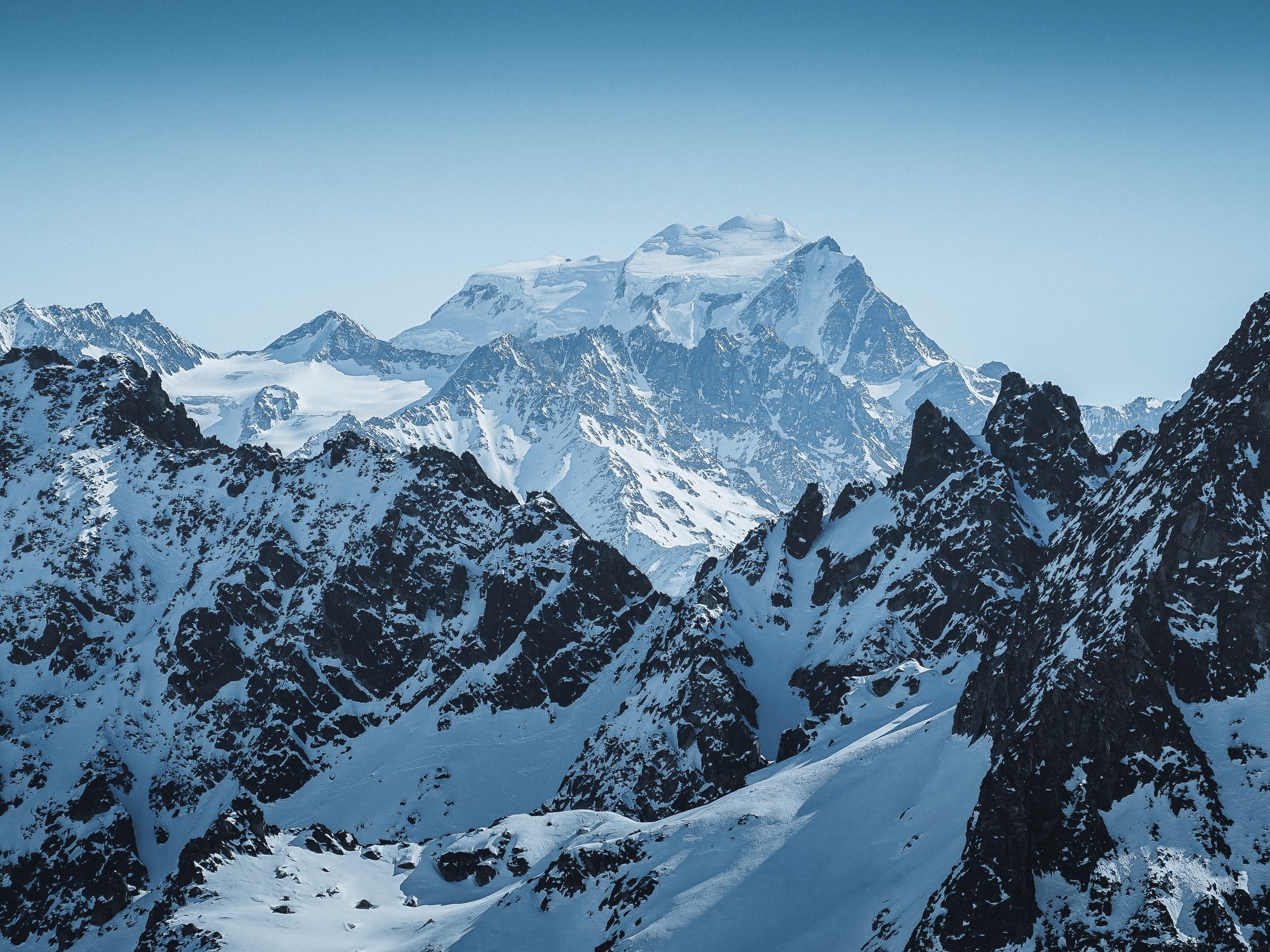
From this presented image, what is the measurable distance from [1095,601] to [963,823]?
29.7 metres

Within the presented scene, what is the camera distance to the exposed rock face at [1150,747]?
106 metres

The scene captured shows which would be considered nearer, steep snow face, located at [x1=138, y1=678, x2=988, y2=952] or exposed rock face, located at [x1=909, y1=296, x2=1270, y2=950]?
exposed rock face, located at [x1=909, y1=296, x2=1270, y2=950]

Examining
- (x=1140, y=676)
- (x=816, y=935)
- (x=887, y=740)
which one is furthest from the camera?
(x=887, y=740)

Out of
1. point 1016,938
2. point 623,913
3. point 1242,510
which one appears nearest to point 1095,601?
point 1242,510

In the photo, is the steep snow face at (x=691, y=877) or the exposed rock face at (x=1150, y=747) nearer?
the exposed rock face at (x=1150, y=747)

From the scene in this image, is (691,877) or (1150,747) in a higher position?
(1150,747)

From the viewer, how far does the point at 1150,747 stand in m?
114

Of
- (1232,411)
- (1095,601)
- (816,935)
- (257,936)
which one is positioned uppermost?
(1232,411)

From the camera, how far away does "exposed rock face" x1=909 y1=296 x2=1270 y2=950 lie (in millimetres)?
106250

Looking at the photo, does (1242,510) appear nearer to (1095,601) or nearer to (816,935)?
(1095,601)

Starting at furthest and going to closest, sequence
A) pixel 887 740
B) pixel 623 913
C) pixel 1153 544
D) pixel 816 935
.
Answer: pixel 887 740 → pixel 623 913 → pixel 816 935 → pixel 1153 544

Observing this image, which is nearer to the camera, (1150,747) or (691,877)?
(1150,747)

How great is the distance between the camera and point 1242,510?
4906 inches

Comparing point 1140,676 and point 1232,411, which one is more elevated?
point 1232,411
